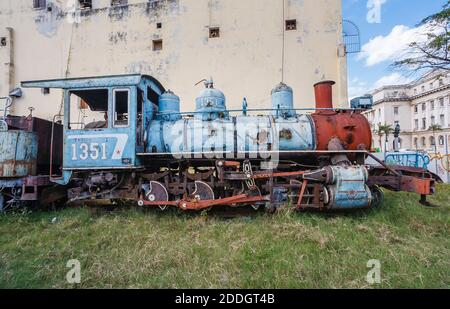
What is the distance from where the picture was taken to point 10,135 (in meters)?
5.57

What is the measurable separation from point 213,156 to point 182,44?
9735 mm

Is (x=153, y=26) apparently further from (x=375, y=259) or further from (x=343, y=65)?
(x=375, y=259)

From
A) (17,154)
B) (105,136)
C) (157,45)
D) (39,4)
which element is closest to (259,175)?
(105,136)

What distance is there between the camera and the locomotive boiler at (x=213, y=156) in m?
5.06

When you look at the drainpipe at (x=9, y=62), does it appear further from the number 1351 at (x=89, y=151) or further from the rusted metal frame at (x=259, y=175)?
the rusted metal frame at (x=259, y=175)

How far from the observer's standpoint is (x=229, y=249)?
3684 mm

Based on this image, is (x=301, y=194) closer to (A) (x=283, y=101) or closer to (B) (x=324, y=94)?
(A) (x=283, y=101)

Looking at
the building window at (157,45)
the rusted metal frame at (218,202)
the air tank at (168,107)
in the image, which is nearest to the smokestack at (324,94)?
the rusted metal frame at (218,202)

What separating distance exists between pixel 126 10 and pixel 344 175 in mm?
14058

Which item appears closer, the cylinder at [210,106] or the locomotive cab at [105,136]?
the locomotive cab at [105,136]

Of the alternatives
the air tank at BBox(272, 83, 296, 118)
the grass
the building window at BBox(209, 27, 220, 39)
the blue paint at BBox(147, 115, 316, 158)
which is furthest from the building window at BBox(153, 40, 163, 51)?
the grass

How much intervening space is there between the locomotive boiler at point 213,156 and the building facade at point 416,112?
169 ft

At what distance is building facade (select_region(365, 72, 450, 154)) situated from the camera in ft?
160

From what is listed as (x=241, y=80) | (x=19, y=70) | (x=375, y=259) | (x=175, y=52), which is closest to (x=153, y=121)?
(x=375, y=259)
